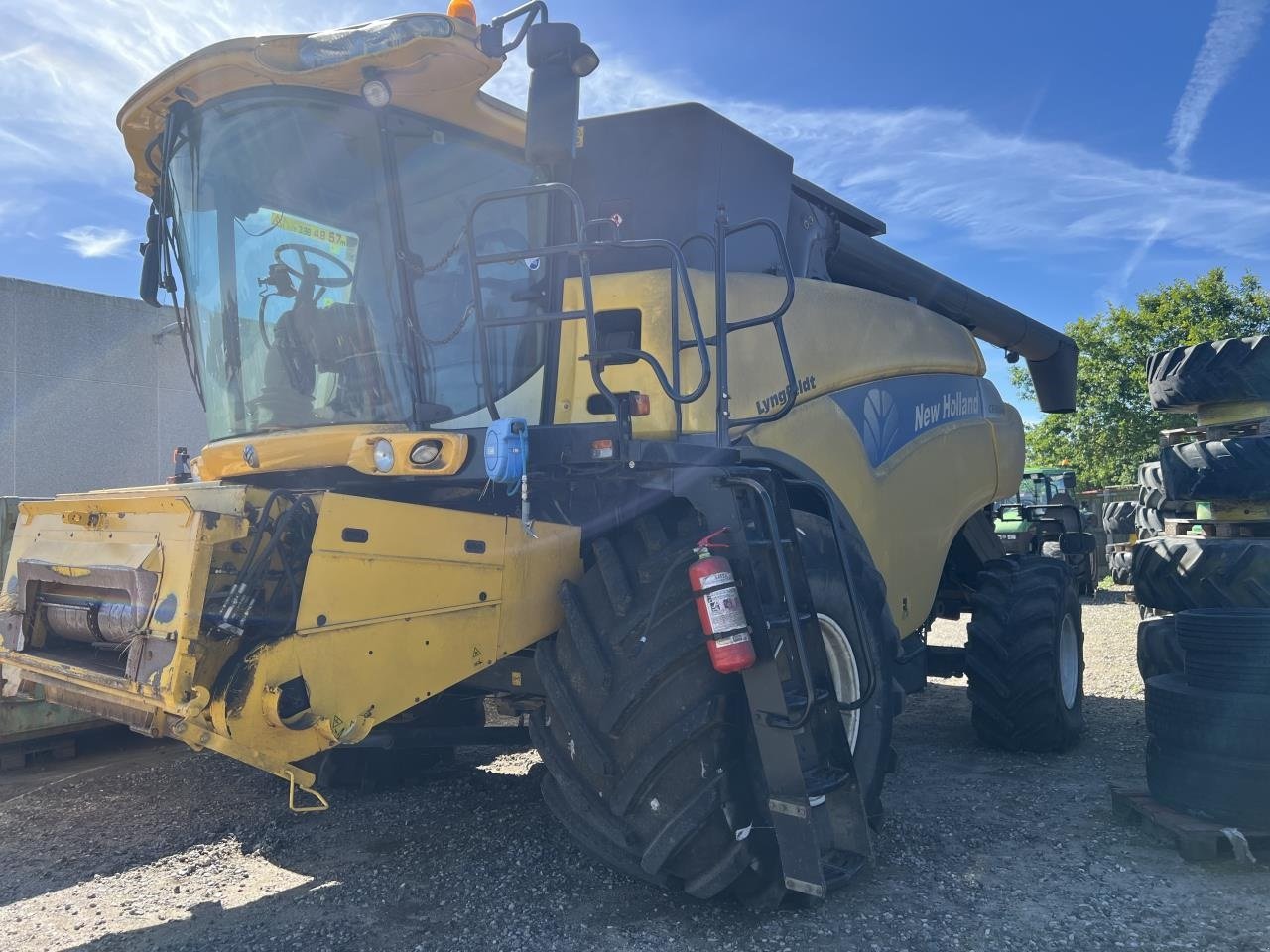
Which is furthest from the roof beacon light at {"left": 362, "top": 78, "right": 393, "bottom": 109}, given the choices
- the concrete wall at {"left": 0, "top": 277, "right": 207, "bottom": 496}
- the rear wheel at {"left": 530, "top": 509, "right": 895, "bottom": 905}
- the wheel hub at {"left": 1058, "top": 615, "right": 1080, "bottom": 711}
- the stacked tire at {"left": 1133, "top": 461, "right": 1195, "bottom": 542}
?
the concrete wall at {"left": 0, "top": 277, "right": 207, "bottom": 496}

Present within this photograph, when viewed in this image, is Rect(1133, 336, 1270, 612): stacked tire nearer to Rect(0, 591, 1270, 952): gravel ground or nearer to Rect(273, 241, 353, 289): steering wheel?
Rect(0, 591, 1270, 952): gravel ground

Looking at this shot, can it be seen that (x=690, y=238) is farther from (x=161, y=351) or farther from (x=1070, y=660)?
(x=161, y=351)

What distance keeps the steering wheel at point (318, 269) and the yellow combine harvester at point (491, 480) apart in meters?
0.01

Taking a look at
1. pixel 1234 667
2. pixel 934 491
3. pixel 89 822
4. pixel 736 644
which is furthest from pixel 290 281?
pixel 1234 667

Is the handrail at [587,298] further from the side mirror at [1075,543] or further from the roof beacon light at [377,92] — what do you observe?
the side mirror at [1075,543]

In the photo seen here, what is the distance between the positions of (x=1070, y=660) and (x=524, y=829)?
3803 millimetres

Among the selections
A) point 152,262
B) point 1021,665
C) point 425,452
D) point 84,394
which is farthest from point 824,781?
point 84,394

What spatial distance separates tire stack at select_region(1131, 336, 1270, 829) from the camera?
385 cm

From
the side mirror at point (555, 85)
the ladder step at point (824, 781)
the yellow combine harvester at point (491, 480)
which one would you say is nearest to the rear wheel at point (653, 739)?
the yellow combine harvester at point (491, 480)

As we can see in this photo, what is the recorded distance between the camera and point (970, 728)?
6457 millimetres

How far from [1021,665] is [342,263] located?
430 cm

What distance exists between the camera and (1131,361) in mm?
24484

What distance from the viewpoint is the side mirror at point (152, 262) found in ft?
13.9

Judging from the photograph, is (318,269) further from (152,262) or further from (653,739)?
(653,739)
